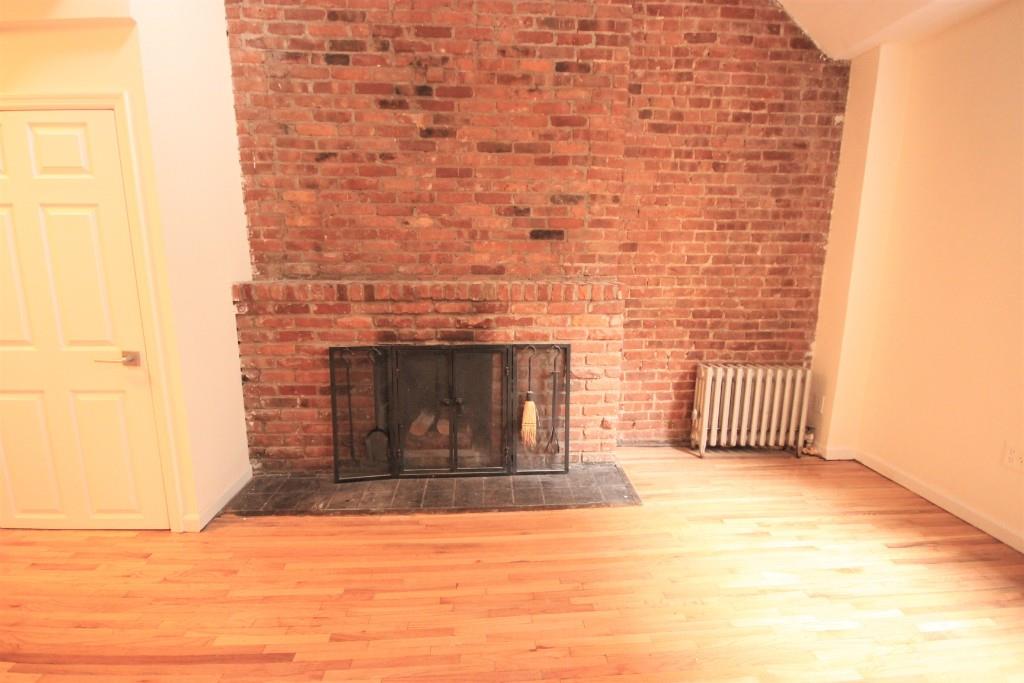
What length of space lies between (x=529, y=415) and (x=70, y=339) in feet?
7.81

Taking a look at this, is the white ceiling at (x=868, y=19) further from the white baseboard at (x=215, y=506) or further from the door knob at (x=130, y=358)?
the white baseboard at (x=215, y=506)

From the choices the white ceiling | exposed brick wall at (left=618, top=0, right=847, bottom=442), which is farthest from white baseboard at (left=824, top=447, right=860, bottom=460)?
the white ceiling

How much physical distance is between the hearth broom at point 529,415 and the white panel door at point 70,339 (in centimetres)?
196

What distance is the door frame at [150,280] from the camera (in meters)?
2.08

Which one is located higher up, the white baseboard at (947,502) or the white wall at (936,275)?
the white wall at (936,275)

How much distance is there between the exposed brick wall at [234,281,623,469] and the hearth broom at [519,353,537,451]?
0.74ft

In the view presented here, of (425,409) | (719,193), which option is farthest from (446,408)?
(719,193)

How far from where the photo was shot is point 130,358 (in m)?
2.26

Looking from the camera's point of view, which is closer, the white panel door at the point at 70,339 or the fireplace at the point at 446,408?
the white panel door at the point at 70,339

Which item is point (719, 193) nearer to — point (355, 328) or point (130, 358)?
point (355, 328)

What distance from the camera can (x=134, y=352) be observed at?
2273mm

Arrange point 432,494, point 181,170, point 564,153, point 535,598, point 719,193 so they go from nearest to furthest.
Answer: point 535,598
point 181,170
point 432,494
point 564,153
point 719,193

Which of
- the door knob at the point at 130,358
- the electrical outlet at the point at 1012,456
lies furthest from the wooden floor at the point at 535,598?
the door knob at the point at 130,358

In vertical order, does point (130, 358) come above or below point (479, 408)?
above
